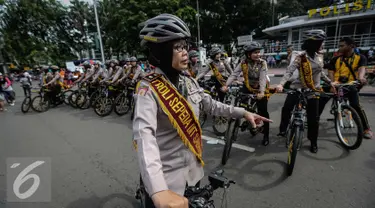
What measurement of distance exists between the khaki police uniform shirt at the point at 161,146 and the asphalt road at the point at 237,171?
4.80 ft

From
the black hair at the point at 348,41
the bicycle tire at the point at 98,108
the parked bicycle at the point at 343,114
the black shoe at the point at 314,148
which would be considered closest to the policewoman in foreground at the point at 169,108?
the black shoe at the point at 314,148

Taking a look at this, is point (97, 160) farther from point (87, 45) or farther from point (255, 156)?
point (87, 45)

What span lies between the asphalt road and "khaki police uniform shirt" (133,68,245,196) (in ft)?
4.80

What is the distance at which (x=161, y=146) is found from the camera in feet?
4.05

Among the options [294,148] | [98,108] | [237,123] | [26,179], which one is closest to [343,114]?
[294,148]

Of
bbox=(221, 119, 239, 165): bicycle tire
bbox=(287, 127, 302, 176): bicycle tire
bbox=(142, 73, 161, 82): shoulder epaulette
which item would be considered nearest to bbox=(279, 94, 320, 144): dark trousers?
bbox=(287, 127, 302, 176): bicycle tire

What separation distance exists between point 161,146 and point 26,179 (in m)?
3.33

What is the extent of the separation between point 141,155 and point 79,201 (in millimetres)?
2349

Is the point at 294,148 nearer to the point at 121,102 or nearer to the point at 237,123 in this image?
the point at 237,123

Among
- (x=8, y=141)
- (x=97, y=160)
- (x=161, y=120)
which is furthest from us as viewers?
(x=8, y=141)

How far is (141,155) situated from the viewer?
96 centimetres

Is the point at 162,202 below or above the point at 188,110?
below

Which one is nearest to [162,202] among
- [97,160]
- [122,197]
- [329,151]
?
[122,197]

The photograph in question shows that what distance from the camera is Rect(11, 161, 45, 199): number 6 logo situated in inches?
116
